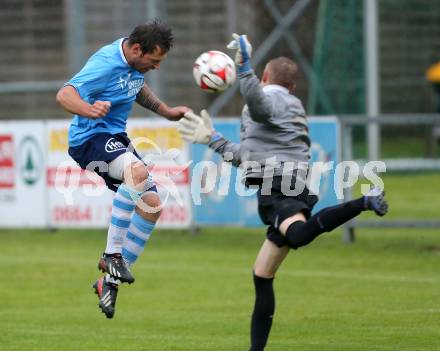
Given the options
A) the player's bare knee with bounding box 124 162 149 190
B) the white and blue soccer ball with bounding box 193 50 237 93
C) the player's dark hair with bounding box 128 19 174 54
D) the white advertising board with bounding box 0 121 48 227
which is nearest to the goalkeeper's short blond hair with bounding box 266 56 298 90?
the white and blue soccer ball with bounding box 193 50 237 93

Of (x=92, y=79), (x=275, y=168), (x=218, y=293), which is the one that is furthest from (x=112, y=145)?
(x=218, y=293)

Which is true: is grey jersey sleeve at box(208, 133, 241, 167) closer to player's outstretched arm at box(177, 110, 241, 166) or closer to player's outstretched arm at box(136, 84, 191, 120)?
player's outstretched arm at box(177, 110, 241, 166)

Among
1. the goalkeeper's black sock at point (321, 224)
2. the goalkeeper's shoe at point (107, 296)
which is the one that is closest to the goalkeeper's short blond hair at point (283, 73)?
the goalkeeper's black sock at point (321, 224)

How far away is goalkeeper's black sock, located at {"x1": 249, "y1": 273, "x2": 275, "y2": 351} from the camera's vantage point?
29.7 ft

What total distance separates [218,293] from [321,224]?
4.70m

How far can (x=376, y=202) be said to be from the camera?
27.6 feet

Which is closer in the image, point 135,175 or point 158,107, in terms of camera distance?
point 135,175

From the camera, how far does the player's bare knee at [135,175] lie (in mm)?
9473

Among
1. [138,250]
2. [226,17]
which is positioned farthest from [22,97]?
[138,250]

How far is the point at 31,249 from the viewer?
56.7 feet

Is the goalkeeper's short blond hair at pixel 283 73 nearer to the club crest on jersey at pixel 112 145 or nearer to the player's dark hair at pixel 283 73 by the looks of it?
the player's dark hair at pixel 283 73

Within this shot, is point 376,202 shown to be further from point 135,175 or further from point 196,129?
point 135,175

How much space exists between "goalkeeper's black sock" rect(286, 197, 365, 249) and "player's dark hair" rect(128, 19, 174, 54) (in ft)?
6.36

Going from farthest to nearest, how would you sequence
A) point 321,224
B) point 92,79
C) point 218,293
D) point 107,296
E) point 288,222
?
point 218,293 < point 107,296 < point 92,79 < point 288,222 < point 321,224
